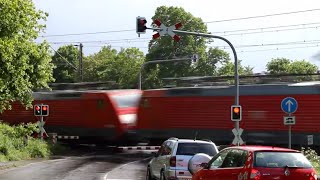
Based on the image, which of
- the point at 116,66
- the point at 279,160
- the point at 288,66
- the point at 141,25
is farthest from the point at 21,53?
the point at 288,66

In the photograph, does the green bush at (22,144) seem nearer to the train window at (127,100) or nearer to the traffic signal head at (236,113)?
the train window at (127,100)

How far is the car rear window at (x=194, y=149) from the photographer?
16.3m

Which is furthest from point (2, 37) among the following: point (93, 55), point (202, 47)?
point (93, 55)

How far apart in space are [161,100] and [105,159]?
226 inches

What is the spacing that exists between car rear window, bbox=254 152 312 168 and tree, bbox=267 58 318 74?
65.4 metres

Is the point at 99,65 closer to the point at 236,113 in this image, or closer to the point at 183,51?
the point at 183,51

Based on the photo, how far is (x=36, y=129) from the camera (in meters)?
31.6

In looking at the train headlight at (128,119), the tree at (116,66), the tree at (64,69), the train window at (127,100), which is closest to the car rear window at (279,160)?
the train headlight at (128,119)

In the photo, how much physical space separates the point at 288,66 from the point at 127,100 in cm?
4549

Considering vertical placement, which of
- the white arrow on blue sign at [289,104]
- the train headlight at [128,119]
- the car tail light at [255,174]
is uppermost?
the white arrow on blue sign at [289,104]

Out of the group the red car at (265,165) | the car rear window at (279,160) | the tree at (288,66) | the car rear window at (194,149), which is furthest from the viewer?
the tree at (288,66)

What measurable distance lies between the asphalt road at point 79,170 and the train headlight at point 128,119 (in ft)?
13.5

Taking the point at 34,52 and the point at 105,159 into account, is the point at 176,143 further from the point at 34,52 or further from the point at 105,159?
the point at 105,159

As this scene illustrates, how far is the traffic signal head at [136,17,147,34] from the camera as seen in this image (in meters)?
23.9
